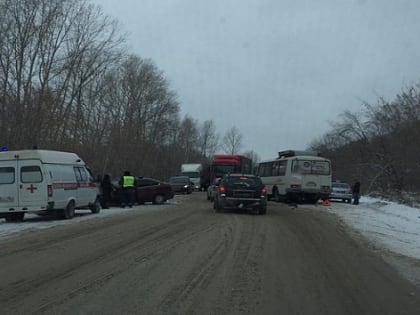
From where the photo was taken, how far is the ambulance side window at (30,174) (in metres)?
19.4

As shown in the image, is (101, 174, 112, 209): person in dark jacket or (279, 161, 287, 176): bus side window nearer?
(101, 174, 112, 209): person in dark jacket

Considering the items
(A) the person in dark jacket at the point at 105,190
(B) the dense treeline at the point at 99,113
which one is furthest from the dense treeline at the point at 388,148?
(A) the person in dark jacket at the point at 105,190

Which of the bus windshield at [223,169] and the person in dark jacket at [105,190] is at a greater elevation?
the bus windshield at [223,169]

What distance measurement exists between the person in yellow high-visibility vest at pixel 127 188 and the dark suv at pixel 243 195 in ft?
18.5

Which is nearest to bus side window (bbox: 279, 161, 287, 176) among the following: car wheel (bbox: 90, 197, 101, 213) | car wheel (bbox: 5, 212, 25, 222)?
car wheel (bbox: 90, 197, 101, 213)

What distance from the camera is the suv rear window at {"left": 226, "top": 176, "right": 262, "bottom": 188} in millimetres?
24047

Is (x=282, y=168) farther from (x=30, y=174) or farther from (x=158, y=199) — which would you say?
(x=30, y=174)

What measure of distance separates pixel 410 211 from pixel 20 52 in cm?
2704

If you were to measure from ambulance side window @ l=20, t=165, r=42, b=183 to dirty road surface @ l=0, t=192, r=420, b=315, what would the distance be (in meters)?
3.52

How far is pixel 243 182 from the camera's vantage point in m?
24.1

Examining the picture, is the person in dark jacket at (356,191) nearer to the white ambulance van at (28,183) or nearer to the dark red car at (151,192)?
the dark red car at (151,192)

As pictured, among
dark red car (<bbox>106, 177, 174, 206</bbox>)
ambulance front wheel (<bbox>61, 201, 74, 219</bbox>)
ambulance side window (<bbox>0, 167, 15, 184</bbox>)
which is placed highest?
ambulance side window (<bbox>0, 167, 15, 184</bbox>)

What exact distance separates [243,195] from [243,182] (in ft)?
1.90

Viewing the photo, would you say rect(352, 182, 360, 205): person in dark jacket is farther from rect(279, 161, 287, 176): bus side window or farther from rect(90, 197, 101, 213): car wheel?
rect(90, 197, 101, 213): car wheel
